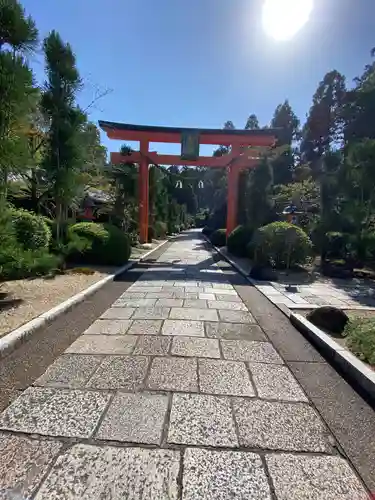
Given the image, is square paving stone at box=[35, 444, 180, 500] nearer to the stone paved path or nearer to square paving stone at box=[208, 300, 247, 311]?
the stone paved path

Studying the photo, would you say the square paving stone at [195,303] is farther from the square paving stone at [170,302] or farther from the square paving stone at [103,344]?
the square paving stone at [103,344]

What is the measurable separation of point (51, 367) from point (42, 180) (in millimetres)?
6210

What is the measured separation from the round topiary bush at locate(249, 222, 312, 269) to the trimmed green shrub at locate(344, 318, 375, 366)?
215 inches

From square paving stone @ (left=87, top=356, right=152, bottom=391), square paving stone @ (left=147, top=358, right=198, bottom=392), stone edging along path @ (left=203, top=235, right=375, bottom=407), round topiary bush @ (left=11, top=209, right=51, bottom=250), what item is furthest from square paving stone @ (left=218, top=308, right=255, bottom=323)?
round topiary bush @ (left=11, top=209, right=51, bottom=250)

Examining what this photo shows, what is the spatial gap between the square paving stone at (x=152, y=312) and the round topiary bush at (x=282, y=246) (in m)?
5.22

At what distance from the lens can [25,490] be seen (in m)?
1.45

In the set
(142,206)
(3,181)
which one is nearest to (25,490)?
(3,181)

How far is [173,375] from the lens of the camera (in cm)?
262

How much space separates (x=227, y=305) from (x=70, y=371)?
297cm

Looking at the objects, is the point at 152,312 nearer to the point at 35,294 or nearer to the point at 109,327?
the point at 109,327

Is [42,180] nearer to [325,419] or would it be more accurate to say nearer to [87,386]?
[87,386]

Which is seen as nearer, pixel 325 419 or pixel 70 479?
pixel 70 479

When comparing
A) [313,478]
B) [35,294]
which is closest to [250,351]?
[313,478]

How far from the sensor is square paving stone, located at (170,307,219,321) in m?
4.32
